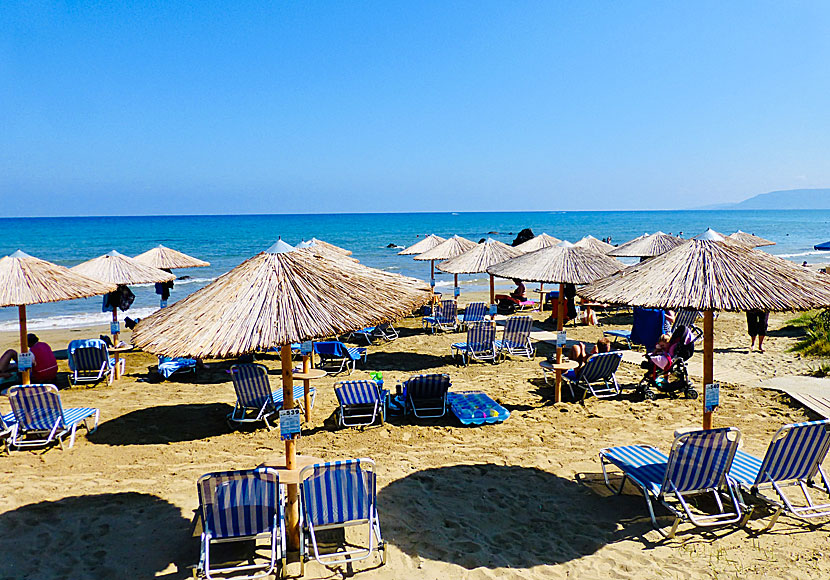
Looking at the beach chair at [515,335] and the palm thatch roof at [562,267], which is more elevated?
the palm thatch roof at [562,267]

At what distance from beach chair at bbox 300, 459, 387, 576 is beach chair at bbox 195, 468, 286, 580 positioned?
22 cm

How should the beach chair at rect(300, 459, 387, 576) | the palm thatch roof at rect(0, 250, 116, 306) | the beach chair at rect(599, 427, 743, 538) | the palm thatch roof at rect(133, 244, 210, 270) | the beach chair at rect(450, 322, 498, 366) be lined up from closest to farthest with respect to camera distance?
the beach chair at rect(300, 459, 387, 576) → the beach chair at rect(599, 427, 743, 538) → the palm thatch roof at rect(0, 250, 116, 306) → the beach chair at rect(450, 322, 498, 366) → the palm thatch roof at rect(133, 244, 210, 270)

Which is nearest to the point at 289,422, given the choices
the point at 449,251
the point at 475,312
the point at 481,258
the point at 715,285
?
the point at 715,285

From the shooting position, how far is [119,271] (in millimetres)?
11352

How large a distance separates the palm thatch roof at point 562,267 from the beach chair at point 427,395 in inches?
81.2

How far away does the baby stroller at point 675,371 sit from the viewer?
8.12m

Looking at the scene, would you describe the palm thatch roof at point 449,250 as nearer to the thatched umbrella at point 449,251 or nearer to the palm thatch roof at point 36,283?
the thatched umbrella at point 449,251

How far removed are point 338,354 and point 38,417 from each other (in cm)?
511

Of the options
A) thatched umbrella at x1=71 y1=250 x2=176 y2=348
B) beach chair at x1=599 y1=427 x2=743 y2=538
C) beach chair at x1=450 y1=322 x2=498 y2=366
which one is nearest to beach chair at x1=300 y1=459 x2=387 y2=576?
beach chair at x1=599 y1=427 x2=743 y2=538

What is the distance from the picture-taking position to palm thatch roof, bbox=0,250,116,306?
7.94 meters

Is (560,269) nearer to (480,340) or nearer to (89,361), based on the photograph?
(480,340)

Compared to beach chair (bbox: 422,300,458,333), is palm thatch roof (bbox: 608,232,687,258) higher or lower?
higher

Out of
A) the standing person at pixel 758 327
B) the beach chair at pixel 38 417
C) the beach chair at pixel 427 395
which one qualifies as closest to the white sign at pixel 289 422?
the beach chair at pixel 427 395

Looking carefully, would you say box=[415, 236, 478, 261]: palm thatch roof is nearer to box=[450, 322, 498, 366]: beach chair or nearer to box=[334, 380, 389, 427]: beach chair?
box=[450, 322, 498, 366]: beach chair
